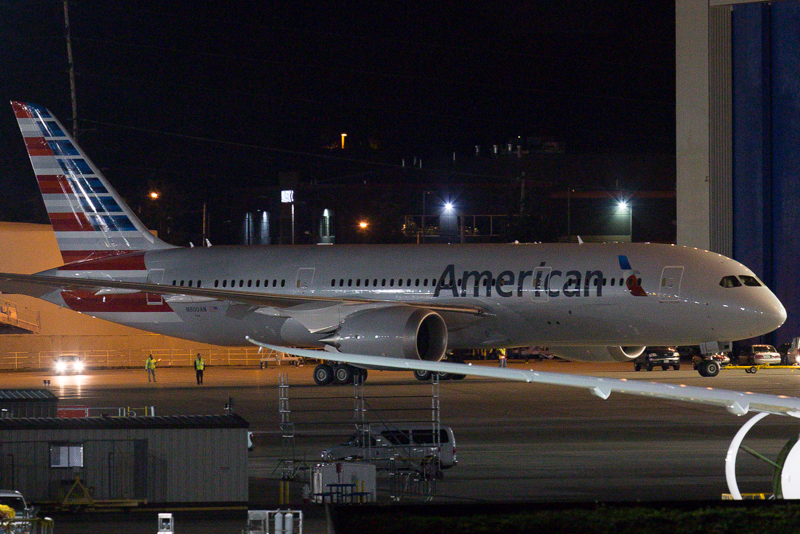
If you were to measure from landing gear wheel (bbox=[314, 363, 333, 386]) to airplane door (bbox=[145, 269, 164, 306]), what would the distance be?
274 inches

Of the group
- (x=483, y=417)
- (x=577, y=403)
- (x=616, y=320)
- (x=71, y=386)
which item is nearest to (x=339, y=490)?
(x=483, y=417)

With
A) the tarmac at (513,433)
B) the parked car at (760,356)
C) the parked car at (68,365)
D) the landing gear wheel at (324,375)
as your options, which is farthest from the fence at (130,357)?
the parked car at (760,356)

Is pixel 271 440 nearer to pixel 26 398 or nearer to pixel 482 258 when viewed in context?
pixel 26 398

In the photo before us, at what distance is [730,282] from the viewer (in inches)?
1331

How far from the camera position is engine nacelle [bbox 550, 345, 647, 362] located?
3797 centimetres

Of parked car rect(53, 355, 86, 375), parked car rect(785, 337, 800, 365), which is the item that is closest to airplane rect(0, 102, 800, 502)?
parked car rect(53, 355, 86, 375)

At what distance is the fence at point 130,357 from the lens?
54.6m

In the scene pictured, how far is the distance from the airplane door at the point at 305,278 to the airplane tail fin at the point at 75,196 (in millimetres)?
6890

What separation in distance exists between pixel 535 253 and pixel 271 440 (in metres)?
15.2

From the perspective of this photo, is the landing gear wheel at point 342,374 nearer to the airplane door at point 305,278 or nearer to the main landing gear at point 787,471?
the airplane door at point 305,278

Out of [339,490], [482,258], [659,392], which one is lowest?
[339,490]

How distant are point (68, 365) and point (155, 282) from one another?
13.5 meters

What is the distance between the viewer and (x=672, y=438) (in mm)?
23578

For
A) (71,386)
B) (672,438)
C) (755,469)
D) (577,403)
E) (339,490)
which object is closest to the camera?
(339,490)
